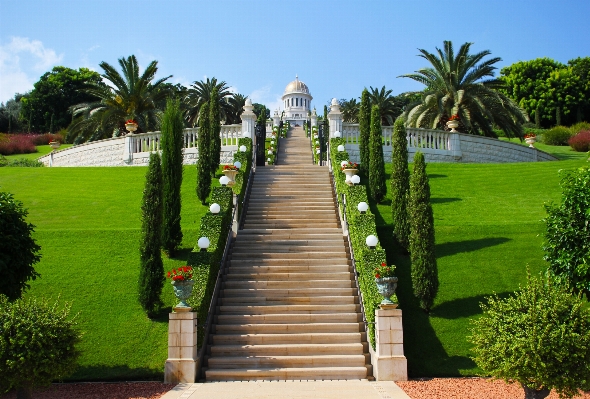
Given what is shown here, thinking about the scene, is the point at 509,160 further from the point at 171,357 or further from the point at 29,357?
the point at 29,357

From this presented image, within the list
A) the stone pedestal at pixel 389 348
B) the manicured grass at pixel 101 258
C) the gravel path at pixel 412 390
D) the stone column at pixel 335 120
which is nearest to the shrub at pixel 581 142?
the stone column at pixel 335 120

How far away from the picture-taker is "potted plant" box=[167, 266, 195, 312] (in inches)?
484

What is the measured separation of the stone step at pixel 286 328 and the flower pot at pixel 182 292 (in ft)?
5.90

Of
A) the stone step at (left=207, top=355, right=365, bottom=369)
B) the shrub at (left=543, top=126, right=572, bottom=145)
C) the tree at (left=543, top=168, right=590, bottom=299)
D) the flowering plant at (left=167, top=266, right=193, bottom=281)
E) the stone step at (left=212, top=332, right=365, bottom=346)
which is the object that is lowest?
the stone step at (left=207, top=355, right=365, bottom=369)

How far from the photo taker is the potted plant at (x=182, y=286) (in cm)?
1230

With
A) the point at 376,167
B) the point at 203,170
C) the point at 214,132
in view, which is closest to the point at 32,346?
the point at 203,170

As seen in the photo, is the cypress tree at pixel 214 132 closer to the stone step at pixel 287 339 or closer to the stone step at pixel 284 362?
the stone step at pixel 287 339

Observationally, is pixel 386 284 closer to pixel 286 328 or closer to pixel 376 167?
pixel 286 328

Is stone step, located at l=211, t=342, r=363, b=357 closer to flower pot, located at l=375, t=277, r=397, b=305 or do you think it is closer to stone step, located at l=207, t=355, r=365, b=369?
stone step, located at l=207, t=355, r=365, b=369

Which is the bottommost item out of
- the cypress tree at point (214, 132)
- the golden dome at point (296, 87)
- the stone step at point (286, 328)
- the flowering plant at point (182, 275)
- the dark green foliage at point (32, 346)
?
the stone step at point (286, 328)

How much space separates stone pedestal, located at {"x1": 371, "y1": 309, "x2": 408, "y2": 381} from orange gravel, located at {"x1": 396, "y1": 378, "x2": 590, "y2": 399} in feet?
1.02

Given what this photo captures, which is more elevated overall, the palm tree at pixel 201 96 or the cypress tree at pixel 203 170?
the palm tree at pixel 201 96

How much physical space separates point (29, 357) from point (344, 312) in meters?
7.74

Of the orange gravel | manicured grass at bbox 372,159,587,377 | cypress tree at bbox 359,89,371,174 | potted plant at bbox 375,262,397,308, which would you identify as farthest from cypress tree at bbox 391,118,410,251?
the orange gravel
